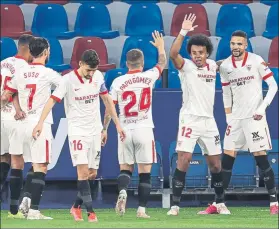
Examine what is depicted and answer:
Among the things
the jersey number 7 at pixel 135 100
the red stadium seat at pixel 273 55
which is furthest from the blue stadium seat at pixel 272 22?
the jersey number 7 at pixel 135 100

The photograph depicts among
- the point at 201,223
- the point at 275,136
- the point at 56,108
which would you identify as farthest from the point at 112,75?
the point at 201,223

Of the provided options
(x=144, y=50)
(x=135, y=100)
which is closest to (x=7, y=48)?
(x=144, y=50)

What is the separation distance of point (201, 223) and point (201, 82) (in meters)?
1.91

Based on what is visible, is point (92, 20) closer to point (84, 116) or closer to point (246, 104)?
point (246, 104)

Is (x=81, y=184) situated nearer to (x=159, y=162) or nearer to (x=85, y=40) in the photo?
(x=159, y=162)

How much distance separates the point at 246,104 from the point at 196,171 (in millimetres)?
2001

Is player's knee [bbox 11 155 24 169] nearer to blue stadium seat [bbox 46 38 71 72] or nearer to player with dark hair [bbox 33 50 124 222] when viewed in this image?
player with dark hair [bbox 33 50 124 222]

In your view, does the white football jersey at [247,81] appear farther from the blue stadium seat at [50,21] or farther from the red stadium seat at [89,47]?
the blue stadium seat at [50,21]

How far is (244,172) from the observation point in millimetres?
13242

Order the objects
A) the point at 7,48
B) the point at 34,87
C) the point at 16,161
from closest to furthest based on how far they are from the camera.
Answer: the point at 34,87
the point at 16,161
the point at 7,48

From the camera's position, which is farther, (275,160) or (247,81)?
(275,160)

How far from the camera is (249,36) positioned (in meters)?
16.3

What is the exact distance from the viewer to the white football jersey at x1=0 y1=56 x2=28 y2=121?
11.2 m

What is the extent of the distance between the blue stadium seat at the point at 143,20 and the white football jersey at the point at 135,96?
5.46 meters
